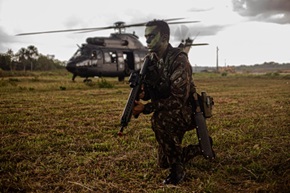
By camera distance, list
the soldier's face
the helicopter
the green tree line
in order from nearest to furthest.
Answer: the soldier's face < the helicopter < the green tree line

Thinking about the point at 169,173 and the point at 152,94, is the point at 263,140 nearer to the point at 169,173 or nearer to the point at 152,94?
the point at 169,173

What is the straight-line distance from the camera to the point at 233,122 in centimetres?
618

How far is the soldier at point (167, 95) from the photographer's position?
2.93 metres

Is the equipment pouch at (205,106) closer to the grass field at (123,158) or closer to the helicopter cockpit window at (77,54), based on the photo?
the grass field at (123,158)

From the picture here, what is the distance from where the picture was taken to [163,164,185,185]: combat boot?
2.98 meters

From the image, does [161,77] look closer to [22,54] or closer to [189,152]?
[189,152]

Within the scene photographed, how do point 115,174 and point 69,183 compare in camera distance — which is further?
point 115,174

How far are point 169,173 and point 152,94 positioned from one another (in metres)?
0.99

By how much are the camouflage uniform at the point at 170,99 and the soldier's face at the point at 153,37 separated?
0.53 feet

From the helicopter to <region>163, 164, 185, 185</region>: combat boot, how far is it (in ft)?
48.5

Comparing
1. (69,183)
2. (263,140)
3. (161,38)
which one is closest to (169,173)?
(69,183)

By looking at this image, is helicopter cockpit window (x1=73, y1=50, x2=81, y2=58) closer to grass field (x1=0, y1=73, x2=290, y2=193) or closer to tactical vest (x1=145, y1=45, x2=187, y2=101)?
grass field (x1=0, y1=73, x2=290, y2=193)

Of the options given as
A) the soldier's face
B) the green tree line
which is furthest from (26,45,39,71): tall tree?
the soldier's face

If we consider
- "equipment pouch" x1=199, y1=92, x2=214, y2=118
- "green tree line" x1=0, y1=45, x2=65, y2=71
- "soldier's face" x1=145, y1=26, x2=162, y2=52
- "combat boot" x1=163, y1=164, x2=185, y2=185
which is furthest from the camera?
"green tree line" x1=0, y1=45, x2=65, y2=71
